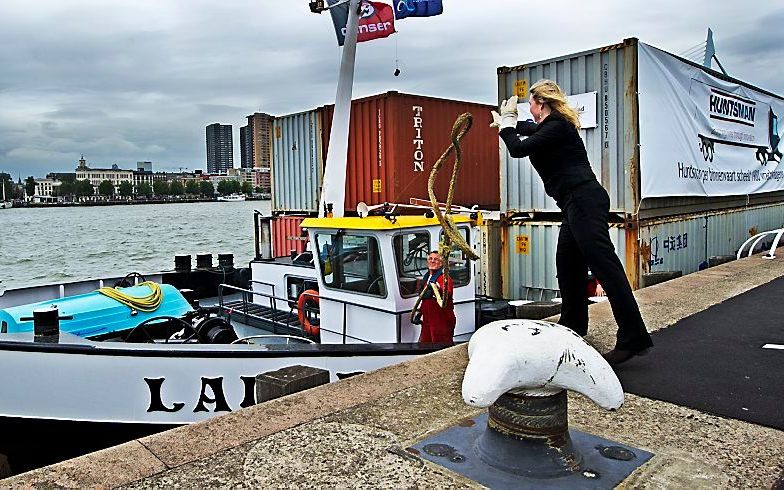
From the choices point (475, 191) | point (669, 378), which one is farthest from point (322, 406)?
point (475, 191)

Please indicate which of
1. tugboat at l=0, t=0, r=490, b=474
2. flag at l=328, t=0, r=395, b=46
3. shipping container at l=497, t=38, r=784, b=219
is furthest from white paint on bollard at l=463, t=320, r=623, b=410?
flag at l=328, t=0, r=395, b=46

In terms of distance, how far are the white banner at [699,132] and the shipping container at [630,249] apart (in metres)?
0.53

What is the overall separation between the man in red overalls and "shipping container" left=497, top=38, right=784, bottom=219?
3.80m

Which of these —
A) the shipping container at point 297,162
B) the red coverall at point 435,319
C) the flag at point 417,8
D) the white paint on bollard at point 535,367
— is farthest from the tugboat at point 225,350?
the shipping container at point 297,162

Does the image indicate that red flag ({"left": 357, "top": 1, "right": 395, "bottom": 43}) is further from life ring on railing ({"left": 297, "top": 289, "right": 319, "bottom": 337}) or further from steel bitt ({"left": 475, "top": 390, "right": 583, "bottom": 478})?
steel bitt ({"left": 475, "top": 390, "right": 583, "bottom": 478})

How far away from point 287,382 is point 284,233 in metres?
11.2

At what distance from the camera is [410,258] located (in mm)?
6477

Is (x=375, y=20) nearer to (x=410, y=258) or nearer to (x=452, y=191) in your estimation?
(x=410, y=258)

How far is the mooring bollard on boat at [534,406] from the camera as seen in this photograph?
2.22m

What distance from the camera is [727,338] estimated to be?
15.0ft

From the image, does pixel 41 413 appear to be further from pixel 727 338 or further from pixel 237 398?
pixel 727 338

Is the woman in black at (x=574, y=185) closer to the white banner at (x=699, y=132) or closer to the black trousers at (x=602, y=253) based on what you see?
the black trousers at (x=602, y=253)

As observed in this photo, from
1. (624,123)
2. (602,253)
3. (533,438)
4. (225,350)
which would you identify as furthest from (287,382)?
(624,123)

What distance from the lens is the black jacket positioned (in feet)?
11.2
